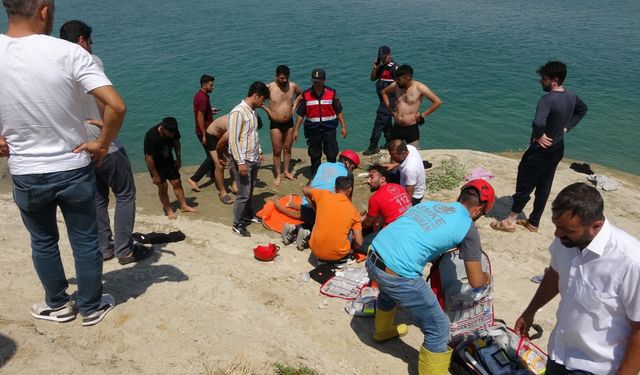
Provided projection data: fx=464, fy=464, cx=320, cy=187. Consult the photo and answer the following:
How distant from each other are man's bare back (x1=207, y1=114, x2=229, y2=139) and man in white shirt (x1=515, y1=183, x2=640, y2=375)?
5.95 m

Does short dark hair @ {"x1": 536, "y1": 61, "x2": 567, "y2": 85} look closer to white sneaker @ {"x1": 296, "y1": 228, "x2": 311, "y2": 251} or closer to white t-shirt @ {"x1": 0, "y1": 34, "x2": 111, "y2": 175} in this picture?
white sneaker @ {"x1": 296, "y1": 228, "x2": 311, "y2": 251}

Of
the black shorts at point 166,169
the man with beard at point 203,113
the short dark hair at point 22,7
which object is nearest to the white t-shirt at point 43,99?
the short dark hair at point 22,7

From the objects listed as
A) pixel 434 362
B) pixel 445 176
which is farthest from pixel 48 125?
pixel 445 176

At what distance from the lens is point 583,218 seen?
8.63ft

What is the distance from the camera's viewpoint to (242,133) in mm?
6484

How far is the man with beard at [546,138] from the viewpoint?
6.25m

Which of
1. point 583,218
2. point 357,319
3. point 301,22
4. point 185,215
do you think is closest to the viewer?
point 583,218

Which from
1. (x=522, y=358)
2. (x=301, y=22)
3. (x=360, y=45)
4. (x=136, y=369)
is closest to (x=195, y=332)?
(x=136, y=369)

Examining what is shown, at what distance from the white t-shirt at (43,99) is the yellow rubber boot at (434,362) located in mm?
3132

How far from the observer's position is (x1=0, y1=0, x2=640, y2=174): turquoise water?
15734 millimetres

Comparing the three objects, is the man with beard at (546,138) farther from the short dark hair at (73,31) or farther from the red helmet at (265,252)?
the short dark hair at (73,31)

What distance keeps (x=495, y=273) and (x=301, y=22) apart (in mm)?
24815

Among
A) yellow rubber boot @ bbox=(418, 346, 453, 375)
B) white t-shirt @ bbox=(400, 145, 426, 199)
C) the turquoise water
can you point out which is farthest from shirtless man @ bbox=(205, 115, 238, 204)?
the turquoise water

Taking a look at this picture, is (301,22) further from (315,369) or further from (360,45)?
(315,369)
